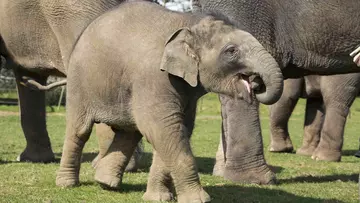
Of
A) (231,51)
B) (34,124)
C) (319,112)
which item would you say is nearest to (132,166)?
(34,124)

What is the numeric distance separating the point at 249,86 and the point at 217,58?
28 centimetres

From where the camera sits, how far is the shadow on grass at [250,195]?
5484mm

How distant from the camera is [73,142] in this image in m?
5.68

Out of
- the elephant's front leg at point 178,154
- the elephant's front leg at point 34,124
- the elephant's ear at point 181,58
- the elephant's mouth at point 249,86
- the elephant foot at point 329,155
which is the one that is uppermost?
the elephant's ear at point 181,58

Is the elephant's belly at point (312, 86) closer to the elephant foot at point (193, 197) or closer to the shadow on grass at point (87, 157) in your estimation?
the shadow on grass at point (87, 157)

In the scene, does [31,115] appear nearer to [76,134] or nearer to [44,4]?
[44,4]

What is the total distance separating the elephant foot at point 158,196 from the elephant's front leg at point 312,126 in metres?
5.89

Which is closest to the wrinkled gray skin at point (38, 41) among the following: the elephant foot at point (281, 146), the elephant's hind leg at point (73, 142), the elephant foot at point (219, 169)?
the elephant's hind leg at point (73, 142)

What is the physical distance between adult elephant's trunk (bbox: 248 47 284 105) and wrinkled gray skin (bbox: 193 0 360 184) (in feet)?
6.01

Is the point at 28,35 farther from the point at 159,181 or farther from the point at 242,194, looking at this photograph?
the point at 242,194

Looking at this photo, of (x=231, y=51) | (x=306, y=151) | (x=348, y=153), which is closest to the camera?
(x=231, y=51)

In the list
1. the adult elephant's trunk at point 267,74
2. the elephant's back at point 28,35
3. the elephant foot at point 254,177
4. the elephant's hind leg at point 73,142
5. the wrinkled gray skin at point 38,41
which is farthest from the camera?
the elephant's back at point 28,35

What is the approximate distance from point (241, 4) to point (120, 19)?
5.18 ft

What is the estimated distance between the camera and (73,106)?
5.59 m
